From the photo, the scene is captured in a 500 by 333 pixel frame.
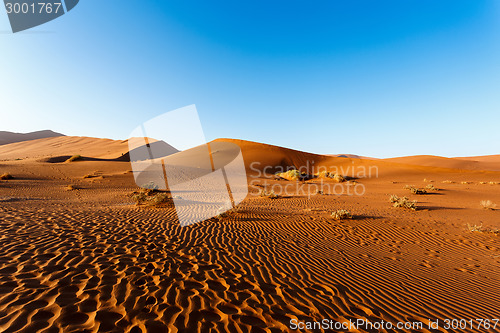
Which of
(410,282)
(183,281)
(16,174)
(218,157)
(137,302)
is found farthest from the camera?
Answer: (218,157)

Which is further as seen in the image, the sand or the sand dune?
the sand dune

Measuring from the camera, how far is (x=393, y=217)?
31.7 ft

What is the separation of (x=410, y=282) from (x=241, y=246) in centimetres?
381

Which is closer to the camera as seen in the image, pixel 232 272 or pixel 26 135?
pixel 232 272

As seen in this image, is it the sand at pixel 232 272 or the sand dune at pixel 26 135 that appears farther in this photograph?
the sand dune at pixel 26 135

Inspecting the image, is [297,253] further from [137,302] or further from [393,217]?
[393,217]

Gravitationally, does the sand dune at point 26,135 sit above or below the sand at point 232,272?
above

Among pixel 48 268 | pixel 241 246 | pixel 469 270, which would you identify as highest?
pixel 48 268

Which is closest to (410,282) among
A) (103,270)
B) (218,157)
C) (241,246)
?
(241,246)

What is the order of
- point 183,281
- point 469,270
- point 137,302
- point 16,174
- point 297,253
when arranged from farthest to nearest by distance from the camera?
point 16,174
point 297,253
point 469,270
point 183,281
point 137,302

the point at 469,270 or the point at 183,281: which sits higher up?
the point at 183,281

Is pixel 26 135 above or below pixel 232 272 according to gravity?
above

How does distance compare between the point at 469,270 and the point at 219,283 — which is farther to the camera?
the point at 469,270

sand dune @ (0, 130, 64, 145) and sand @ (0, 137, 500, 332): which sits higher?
sand dune @ (0, 130, 64, 145)
